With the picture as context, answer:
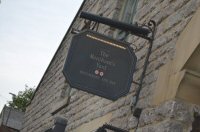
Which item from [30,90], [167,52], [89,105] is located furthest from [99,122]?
[30,90]

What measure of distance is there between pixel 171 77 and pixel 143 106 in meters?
0.60

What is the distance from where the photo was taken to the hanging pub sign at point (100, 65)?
16.9 feet

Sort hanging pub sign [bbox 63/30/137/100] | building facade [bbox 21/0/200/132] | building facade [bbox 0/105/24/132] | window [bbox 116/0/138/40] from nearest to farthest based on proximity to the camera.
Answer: building facade [bbox 21/0/200/132] < hanging pub sign [bbox 63/30/137/100] < window [bbox 116/0/138/40] < building facade [bbox 0/105/24/132]

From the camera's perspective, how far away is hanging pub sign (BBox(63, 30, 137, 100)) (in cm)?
516

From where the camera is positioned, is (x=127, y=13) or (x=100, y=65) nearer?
(x=100, y=65)

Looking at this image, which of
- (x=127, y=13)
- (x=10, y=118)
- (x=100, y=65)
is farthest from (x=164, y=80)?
(x=10, y=118)

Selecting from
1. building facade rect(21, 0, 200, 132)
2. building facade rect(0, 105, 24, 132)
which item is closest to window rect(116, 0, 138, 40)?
building facade rect(21, 0, 200, 132)

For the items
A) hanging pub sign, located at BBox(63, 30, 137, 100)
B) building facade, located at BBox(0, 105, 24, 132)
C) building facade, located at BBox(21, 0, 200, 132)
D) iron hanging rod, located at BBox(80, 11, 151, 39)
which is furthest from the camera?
building facade, located at BBox(0, 105, 24, 132)

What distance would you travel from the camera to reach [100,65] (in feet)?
17.2

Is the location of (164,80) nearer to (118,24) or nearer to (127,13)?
(118,24)

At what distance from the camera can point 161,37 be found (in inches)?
211

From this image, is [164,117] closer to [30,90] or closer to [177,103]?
[177,103]

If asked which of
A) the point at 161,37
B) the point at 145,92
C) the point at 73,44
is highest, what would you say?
the point at 161,37

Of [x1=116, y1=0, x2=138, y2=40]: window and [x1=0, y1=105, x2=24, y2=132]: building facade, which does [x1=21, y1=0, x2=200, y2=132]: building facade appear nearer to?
[x1=116, y1=0, x2=138, y2=40]: window
